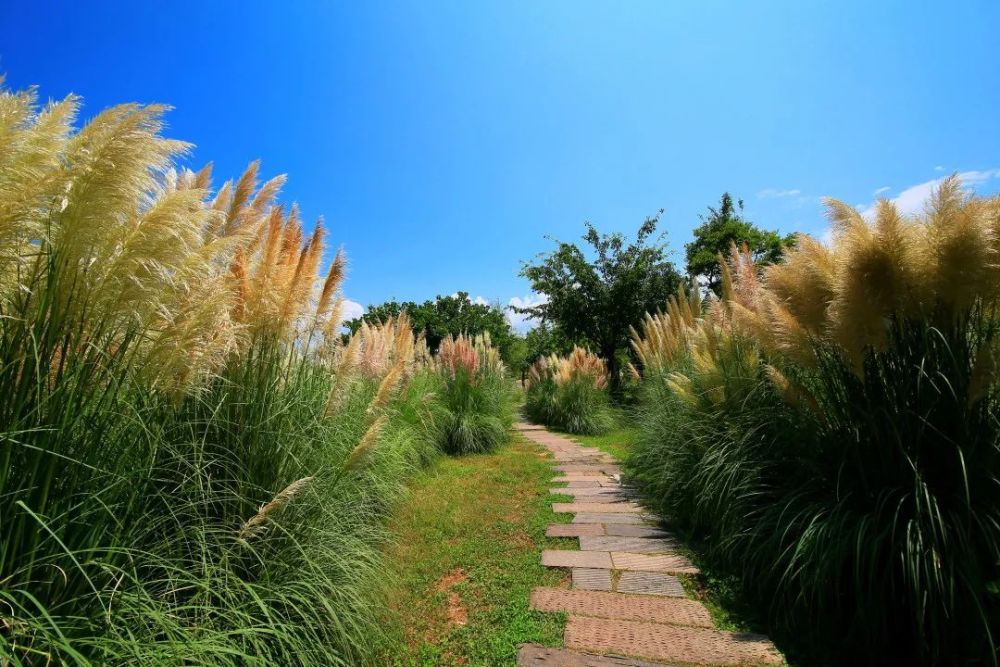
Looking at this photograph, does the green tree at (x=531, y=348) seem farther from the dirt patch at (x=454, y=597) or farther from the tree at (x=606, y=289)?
the dirt patch at (x=454, y=597)

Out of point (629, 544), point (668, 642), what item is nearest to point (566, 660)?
point (668, 642)

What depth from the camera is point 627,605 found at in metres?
2.89

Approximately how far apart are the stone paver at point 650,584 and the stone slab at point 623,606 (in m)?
0.07

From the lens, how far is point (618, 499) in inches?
204

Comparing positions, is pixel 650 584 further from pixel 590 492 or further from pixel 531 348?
pixel 531 348

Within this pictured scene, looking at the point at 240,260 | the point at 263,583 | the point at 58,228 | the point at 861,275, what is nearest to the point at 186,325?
the point at 58,228

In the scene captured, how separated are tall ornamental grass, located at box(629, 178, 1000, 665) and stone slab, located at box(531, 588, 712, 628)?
0.41 meters

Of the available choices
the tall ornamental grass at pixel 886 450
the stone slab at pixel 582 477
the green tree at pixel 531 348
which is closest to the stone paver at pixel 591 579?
the tall ornamental grass at pixel 886 450

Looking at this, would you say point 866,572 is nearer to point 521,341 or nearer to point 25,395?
point 25,395

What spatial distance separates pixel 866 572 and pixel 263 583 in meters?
2.91

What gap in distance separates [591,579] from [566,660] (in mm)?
968

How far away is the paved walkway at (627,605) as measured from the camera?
7.75 feet

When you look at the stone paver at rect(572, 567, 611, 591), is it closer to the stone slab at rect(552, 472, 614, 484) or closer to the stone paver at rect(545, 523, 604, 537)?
the stone paver at rect(545, 523, 604, 537)

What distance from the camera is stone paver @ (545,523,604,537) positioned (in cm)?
412
